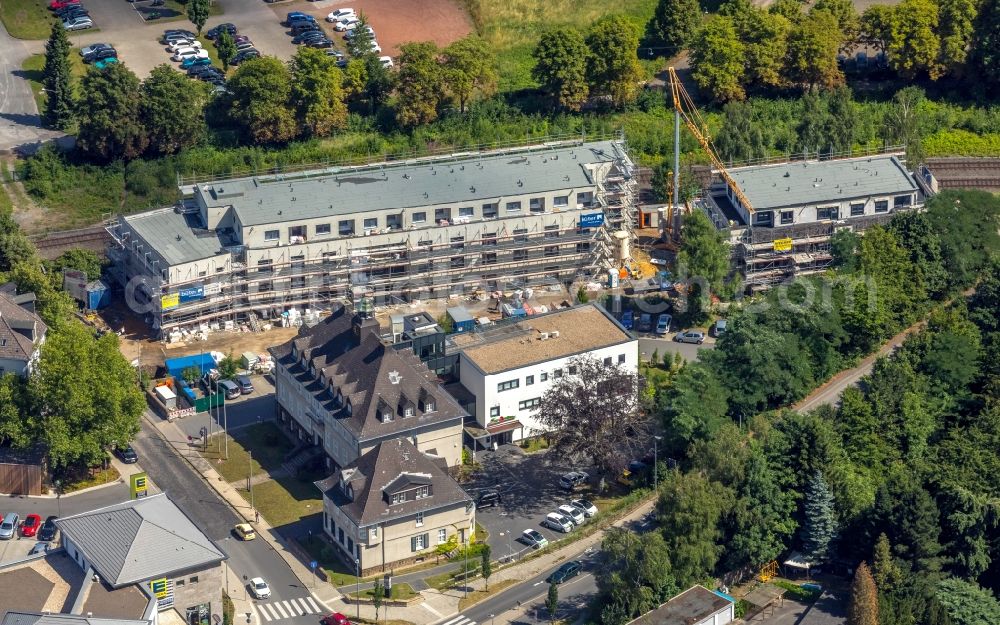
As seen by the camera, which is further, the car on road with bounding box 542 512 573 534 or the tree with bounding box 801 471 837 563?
the car on road with bounding box 542 512 573 534

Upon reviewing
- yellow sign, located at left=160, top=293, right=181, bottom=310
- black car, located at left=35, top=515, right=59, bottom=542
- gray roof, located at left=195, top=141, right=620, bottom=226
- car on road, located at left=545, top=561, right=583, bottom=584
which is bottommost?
car on road, located at left=545, top=561, right=583, bottom=584

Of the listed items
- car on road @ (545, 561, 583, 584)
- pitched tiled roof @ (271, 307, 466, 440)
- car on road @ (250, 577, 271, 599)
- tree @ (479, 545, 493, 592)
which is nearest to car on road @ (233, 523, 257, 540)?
car on road @ (250, 577, 271, 599)

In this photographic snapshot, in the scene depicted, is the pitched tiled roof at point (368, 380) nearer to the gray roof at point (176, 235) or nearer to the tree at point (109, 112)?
the gray roof at point (176, 235)

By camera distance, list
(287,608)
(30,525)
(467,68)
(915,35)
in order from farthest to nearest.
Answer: (915,35), (467,68), (30,525), (287,608)

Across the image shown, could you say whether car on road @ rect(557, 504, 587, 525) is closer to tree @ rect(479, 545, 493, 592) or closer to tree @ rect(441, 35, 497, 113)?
tree @ rect(479, 545, 493, 592)

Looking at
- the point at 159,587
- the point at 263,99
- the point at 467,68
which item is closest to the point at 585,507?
the point at 159,587

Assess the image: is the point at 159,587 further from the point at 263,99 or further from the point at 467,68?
the point at 467,68

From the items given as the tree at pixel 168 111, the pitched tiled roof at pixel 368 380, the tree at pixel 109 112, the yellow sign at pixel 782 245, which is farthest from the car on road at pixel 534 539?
the tree at pixel 109 112
